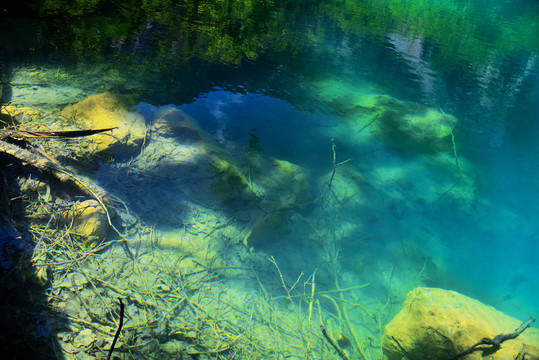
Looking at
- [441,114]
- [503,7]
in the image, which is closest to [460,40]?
[441,114]

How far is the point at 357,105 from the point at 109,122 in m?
5.86

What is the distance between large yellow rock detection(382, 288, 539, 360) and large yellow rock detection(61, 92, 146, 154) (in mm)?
4253

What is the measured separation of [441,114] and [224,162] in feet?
20.7

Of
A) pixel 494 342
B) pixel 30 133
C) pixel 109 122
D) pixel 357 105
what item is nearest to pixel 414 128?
pixel 357 105

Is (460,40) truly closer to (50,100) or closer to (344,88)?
(344,88)

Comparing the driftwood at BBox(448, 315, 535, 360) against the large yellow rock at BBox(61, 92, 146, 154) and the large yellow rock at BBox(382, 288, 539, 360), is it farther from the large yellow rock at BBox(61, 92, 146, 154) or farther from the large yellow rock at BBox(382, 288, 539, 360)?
the large yellow rock at BBox(61, 92, 146, 154)

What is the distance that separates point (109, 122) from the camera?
4.17 meters

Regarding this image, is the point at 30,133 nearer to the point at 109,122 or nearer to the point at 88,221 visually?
the point at 109,122

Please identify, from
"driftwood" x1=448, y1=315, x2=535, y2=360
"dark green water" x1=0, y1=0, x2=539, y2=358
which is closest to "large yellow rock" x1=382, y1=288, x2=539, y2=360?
"driftwood" x1=448, y1=315, x2=535, y2=360

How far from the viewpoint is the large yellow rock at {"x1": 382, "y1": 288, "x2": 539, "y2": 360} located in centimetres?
254

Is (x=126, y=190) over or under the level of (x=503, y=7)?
under

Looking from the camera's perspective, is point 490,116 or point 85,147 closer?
point 85,147

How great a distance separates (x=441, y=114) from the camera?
731 cm

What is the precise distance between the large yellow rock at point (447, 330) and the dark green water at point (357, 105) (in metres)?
0.89
